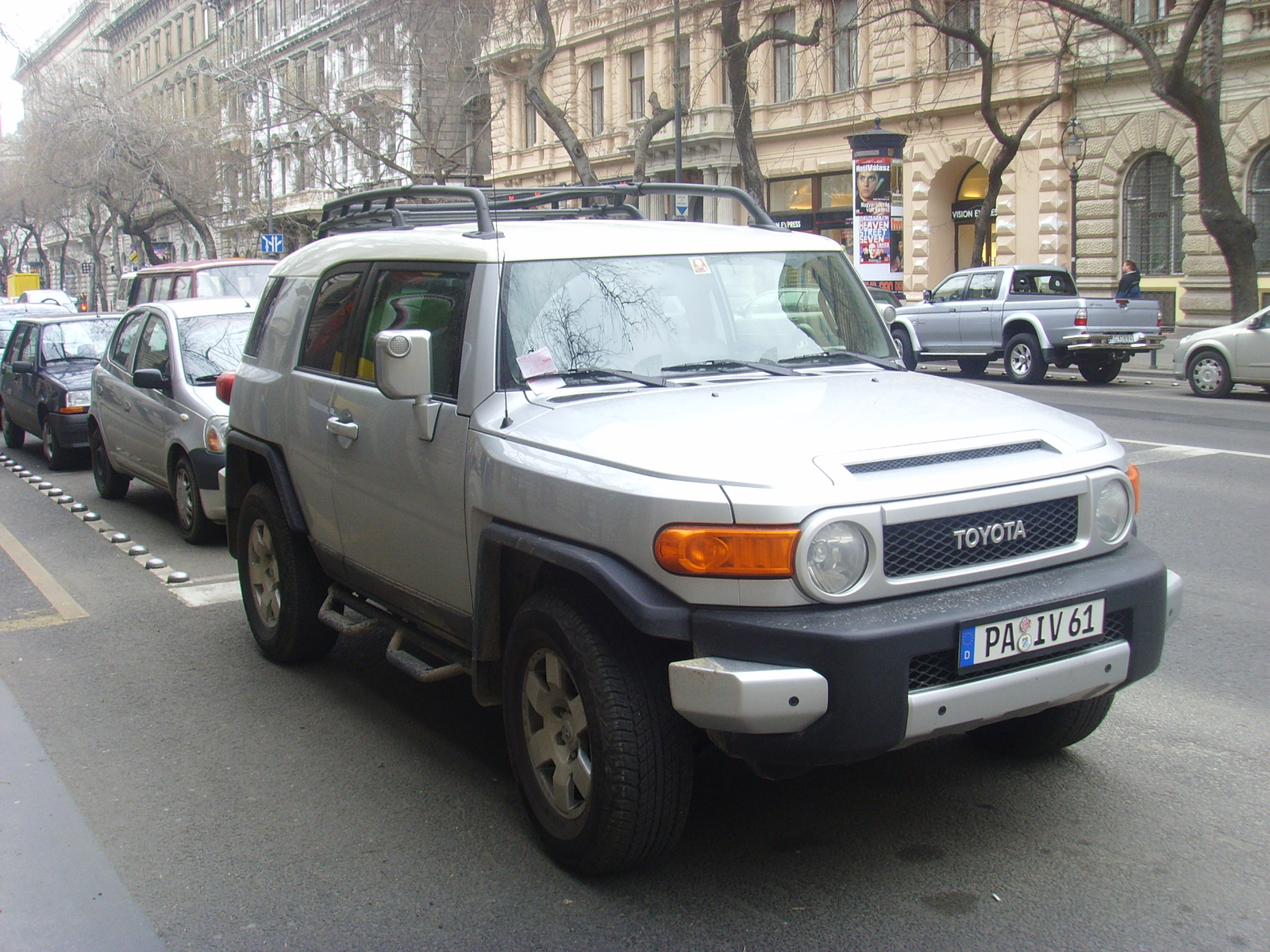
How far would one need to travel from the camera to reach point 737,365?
14.9ft

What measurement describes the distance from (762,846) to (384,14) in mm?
31361

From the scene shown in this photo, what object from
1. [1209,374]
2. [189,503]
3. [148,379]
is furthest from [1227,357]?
[148,379]

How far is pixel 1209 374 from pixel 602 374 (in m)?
16.1

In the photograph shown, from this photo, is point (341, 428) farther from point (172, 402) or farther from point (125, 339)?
point (125, 339)

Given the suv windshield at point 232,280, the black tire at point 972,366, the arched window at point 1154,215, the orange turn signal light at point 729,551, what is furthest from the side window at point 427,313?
the arched window at point 1154,215

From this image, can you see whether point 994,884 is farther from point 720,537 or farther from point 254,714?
point 254,714

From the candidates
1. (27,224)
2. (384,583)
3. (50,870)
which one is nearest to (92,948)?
(50,870)

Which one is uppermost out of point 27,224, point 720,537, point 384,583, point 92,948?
point 27,224

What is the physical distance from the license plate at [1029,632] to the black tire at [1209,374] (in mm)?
16020

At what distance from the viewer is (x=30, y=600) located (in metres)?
7.63

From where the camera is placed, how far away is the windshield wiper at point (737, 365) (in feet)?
14.6

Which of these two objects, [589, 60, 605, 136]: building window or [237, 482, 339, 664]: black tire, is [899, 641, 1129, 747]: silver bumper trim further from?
[589, 60, 605, 136]: building window

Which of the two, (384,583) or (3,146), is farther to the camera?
(3,146)

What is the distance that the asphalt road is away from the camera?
11.4 feet
